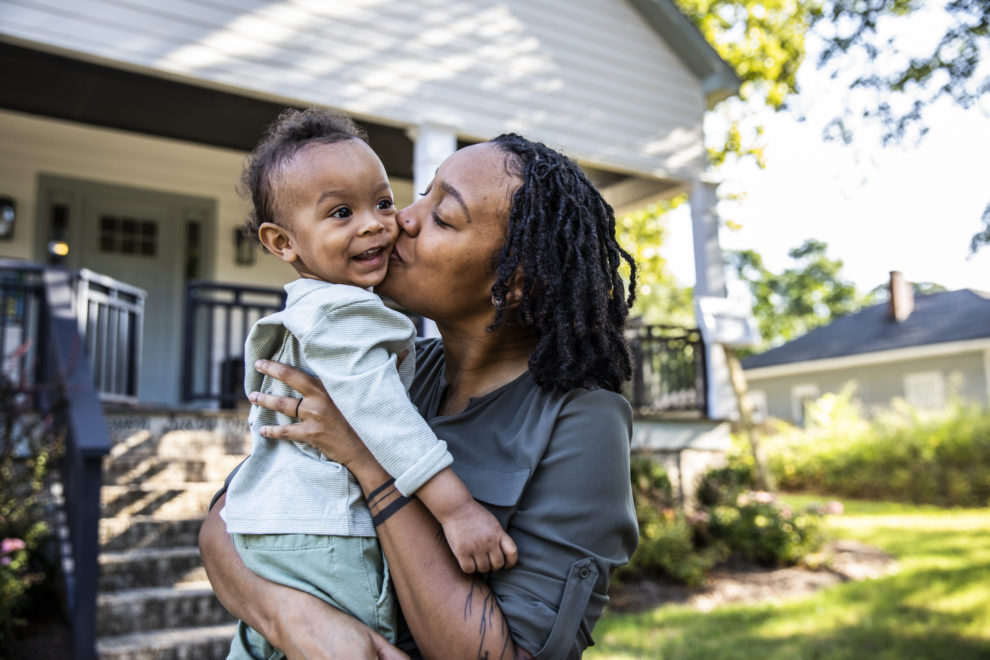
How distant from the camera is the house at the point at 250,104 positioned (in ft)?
22.3

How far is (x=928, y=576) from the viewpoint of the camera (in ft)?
25.2

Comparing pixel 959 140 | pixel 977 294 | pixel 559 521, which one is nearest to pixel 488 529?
pixel 559 521

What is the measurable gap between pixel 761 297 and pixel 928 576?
3367 cm

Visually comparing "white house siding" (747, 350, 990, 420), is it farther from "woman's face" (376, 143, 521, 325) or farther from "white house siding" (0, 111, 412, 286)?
"woman's face" (376, 143, 521, 325)

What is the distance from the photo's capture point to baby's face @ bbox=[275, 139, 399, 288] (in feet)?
5.30

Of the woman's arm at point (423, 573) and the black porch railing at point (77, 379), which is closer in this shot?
the woman's arm at point (423, 573)

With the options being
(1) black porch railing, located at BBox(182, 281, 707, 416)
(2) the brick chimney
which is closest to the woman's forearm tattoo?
(1) black porch railing, located at BBox(182, 281, 707, 416)

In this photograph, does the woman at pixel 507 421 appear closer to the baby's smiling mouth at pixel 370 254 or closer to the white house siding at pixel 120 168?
the baby's smiling mouth at pixel 370 254

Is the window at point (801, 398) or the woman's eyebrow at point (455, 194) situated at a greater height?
the woman's eyebrow at point (455, 194)

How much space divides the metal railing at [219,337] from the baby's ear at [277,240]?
5.36 meters

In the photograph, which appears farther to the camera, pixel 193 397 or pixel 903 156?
pixel 193 397

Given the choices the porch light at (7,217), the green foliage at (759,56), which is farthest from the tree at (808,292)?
the porch light at (7,217)

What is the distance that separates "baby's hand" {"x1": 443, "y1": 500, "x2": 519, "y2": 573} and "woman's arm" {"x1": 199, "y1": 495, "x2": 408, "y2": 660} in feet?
0.66

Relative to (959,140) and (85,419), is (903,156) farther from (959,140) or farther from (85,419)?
(85,419)
